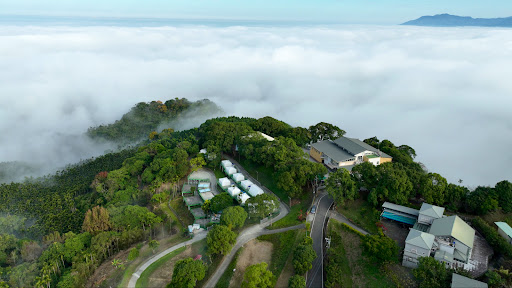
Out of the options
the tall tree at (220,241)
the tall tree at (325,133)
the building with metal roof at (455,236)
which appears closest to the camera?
the building with metal roof at (455,236)

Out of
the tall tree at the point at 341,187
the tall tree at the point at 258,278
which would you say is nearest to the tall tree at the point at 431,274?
the tall tree at the point at 341,187

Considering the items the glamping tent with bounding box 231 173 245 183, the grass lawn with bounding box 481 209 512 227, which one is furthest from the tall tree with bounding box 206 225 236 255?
the grass lawn with bounding box 481 209 512 227

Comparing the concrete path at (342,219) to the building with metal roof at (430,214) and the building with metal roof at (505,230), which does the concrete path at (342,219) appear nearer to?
the building with metal roof at (430,214)

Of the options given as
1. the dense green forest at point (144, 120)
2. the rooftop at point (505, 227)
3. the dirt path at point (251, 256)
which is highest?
the rooftop at point (505, 227)

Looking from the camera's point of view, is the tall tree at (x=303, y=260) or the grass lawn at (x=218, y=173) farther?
the grass lawn at (x=218, y=173)

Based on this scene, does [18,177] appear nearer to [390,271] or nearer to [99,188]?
[99,188]

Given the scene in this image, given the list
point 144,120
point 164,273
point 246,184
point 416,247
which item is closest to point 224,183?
point 246,184
